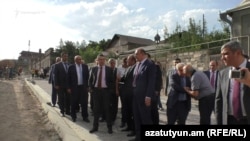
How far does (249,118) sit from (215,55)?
1192cm

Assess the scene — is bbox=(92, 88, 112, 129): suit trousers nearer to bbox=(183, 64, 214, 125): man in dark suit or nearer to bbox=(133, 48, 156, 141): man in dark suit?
bbox=(133, 48, 156, 141): man in dark suit

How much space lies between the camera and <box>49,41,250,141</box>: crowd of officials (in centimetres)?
450

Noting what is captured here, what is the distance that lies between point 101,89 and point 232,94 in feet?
16.9

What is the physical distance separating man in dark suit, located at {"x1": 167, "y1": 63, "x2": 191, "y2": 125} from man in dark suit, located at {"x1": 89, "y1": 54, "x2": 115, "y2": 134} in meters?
1.93

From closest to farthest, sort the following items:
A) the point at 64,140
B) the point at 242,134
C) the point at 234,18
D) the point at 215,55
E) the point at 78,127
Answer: the point at 242,134, the point at 64,140, the point at 78,127, the point at 215,55, the point at 234,18

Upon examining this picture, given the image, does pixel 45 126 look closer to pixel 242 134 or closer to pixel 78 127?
pixel 78 127

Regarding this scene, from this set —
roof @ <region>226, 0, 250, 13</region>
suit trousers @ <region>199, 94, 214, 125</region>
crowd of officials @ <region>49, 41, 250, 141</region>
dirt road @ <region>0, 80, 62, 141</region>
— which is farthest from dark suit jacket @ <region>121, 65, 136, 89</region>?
roof @ <region>226, 0, 250, 13</region>

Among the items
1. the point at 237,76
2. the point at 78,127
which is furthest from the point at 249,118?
the point at 78,127

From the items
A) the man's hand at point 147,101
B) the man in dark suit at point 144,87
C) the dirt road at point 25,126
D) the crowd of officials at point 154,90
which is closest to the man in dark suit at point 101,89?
the crowd of officials at point 154,90

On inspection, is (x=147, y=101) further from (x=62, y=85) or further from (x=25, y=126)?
(x=62, y=85)

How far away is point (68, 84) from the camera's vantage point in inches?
455

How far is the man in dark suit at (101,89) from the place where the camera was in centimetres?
920

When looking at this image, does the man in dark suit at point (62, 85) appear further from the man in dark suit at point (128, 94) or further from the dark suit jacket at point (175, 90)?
the dark suit jacket at point (175, 90)

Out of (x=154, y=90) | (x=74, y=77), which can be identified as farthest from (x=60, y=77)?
(x=154, y=90)
